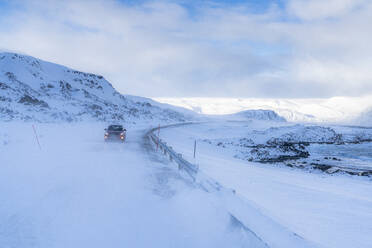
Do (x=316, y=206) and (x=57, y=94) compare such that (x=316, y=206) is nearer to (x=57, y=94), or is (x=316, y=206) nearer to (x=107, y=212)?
(x=107, y=212)

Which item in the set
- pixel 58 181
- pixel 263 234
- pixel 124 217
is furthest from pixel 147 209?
pixel 58 181

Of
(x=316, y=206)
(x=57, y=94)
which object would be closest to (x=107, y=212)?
(x=316, y=206)

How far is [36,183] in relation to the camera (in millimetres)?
6824

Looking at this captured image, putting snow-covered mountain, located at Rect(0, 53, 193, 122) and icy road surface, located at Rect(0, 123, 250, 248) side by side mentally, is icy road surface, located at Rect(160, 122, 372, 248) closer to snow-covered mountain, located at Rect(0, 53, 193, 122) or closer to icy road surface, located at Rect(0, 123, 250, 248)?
icy road surface, located at Rect(0, 123, 250, 248)

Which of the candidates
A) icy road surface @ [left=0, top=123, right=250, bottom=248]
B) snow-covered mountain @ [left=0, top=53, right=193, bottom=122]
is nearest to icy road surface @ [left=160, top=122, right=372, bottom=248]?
icy road surface @ [left=0, top=123, right=250, bottom=248]

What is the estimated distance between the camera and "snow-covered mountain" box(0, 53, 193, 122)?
6113cm

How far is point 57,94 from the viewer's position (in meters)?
100

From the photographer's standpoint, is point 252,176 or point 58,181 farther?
point 252,176

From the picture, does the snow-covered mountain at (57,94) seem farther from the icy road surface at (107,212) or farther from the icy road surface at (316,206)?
the icy road surface at (316,206)

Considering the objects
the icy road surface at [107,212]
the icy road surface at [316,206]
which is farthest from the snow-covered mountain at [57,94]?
the icy road surface at [316,206]

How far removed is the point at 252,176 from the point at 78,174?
18.8ft

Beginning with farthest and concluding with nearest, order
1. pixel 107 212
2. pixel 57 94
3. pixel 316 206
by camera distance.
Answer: pixel 57 94, pixel 316 206, pixel 107 212

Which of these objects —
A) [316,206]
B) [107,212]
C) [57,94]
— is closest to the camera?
[107,212]

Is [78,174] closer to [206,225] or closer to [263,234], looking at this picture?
[206,225]
